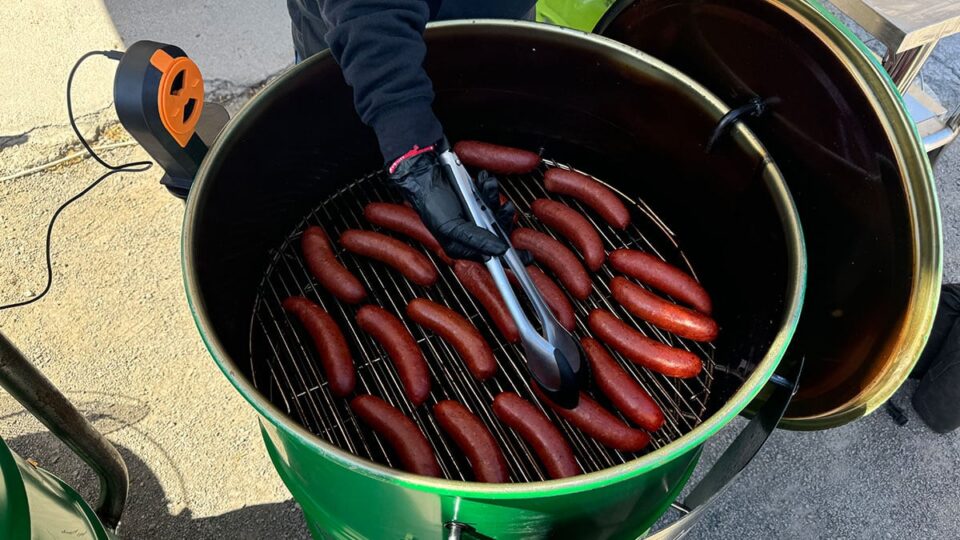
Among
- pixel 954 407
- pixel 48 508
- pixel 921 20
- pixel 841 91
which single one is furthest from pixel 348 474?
pixel 954 407

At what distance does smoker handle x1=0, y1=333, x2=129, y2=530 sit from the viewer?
2361 millimetres

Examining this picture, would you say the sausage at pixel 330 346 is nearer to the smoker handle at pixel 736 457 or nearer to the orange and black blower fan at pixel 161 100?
the orange and black blower fan at pixel 161 100

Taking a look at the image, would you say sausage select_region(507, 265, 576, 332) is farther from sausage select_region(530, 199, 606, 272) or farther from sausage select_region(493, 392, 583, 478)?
sausage select_region(493, 392, 583, 478)

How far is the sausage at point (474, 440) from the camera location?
218 cm

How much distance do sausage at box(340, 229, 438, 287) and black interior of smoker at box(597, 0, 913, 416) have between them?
53.6 inches

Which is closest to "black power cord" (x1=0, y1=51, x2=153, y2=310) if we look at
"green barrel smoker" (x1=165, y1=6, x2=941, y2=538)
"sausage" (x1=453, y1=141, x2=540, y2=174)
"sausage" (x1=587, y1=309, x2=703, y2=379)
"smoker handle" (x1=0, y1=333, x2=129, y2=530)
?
"smoker handle" (x1=0, y1=333, x2=129, y2=530)

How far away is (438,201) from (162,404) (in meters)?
2.18

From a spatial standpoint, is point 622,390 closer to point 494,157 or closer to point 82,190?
point 494,157

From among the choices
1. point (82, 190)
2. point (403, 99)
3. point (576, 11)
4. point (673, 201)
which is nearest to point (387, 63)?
point (403, 99)

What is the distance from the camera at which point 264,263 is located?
278 centimetres

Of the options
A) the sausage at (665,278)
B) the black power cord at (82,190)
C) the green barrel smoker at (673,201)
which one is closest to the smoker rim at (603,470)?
the green barrel smoker at (673,201)

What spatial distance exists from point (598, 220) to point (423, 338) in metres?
0.97

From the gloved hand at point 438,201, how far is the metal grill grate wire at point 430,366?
554mm

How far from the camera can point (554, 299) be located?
2.54 metres
